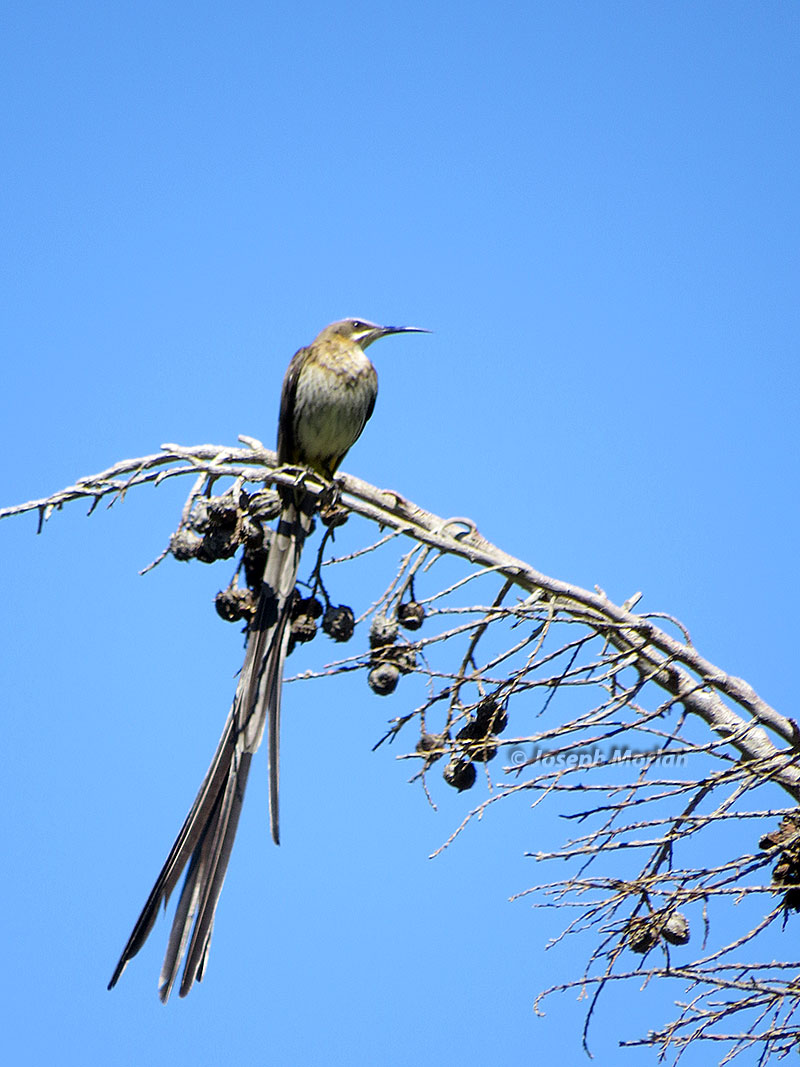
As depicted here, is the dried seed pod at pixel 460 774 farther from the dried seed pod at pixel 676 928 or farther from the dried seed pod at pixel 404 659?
the dried seed pod at pixel 676 928

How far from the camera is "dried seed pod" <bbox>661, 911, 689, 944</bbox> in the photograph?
115 inches

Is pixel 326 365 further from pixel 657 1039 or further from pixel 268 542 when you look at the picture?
pixel 657 1039

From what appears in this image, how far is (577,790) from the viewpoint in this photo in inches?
105

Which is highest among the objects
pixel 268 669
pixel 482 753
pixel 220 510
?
pixel 220 510

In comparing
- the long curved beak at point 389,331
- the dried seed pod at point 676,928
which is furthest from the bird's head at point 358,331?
the dried seed pod at point 676,928

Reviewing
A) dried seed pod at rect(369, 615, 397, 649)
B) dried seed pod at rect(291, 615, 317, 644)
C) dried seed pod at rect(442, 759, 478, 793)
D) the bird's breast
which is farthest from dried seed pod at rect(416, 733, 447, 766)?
the bird's breast

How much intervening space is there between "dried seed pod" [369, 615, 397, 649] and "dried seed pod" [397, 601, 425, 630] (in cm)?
6

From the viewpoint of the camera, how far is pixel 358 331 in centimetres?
520

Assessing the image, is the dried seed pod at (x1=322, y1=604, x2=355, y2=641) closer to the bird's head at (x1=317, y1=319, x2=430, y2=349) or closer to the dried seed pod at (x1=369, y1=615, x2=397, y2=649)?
the dried seed pod at (x1=369, y1=615, x2=397, y2=649)

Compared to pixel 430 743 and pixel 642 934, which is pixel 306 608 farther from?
pixel 642 934

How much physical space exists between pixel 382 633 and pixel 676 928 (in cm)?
112

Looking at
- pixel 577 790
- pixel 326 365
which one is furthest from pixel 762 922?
pixel 326 365

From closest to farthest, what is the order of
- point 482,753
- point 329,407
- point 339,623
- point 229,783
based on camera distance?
point 482,753, point 229,783, point 339,623, point 329,407

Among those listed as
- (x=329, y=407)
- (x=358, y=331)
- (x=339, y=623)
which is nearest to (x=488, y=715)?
(x=339, y=623)
